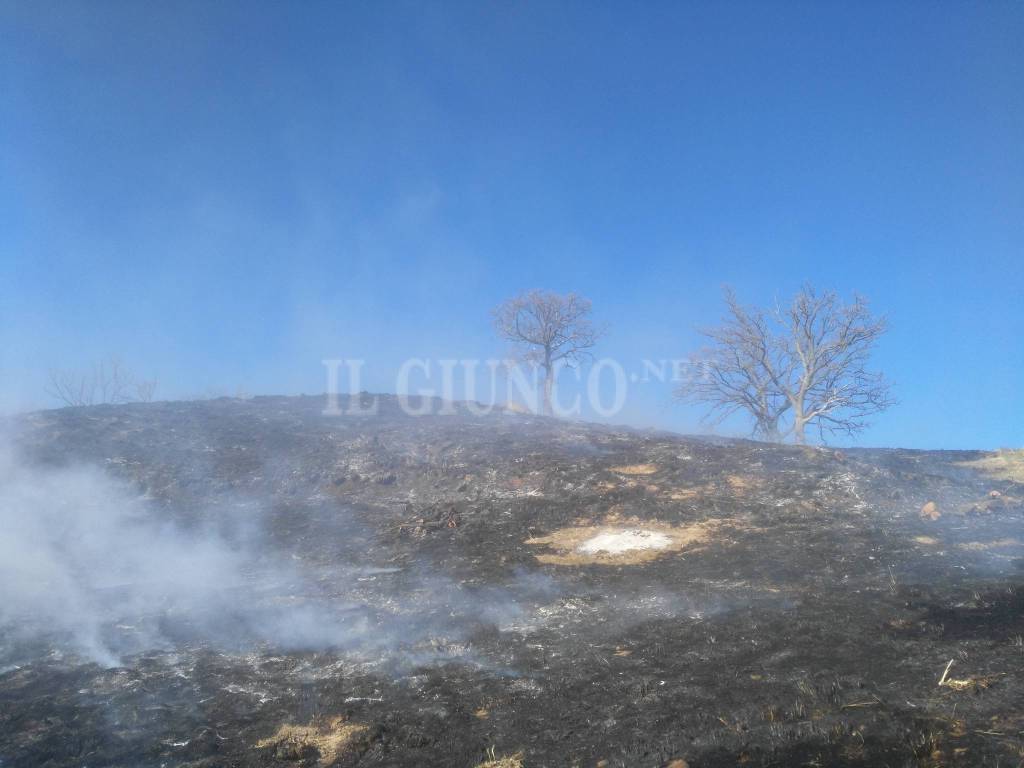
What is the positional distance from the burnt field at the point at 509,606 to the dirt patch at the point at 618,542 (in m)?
0.06

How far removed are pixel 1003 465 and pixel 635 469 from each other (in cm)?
891

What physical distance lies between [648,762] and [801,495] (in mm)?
9460

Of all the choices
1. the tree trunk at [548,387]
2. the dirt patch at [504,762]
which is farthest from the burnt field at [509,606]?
the tree trunk at [548,387]

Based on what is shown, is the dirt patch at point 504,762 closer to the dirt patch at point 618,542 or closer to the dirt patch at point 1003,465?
the dirt patch at point 618,542

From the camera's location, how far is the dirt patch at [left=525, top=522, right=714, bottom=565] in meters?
10.4

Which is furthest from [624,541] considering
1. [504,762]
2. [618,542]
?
[504,762]

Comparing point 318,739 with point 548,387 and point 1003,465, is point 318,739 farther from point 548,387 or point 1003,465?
point 548,387

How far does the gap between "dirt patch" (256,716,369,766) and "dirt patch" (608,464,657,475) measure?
1061 centimetres

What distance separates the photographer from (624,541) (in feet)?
36.5

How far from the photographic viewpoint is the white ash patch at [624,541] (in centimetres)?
1077

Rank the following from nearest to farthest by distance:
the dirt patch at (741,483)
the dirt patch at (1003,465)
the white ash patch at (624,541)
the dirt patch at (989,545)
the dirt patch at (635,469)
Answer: the dirt patch at (989,545)
the white ash patch at (624,541)
the dirt patch at (741,483)
the dirt patch at (1003,465)
the dirt patch at (635,469)

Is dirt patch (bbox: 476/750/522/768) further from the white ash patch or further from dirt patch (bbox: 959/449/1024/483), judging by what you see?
dirt patch (bbox: 959/449/1024/483)

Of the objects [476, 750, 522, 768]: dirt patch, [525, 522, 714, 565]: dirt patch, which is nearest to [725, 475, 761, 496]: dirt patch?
[525, 522, 714, 565]: dirt patch

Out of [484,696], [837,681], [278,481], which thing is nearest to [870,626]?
[837,681]
